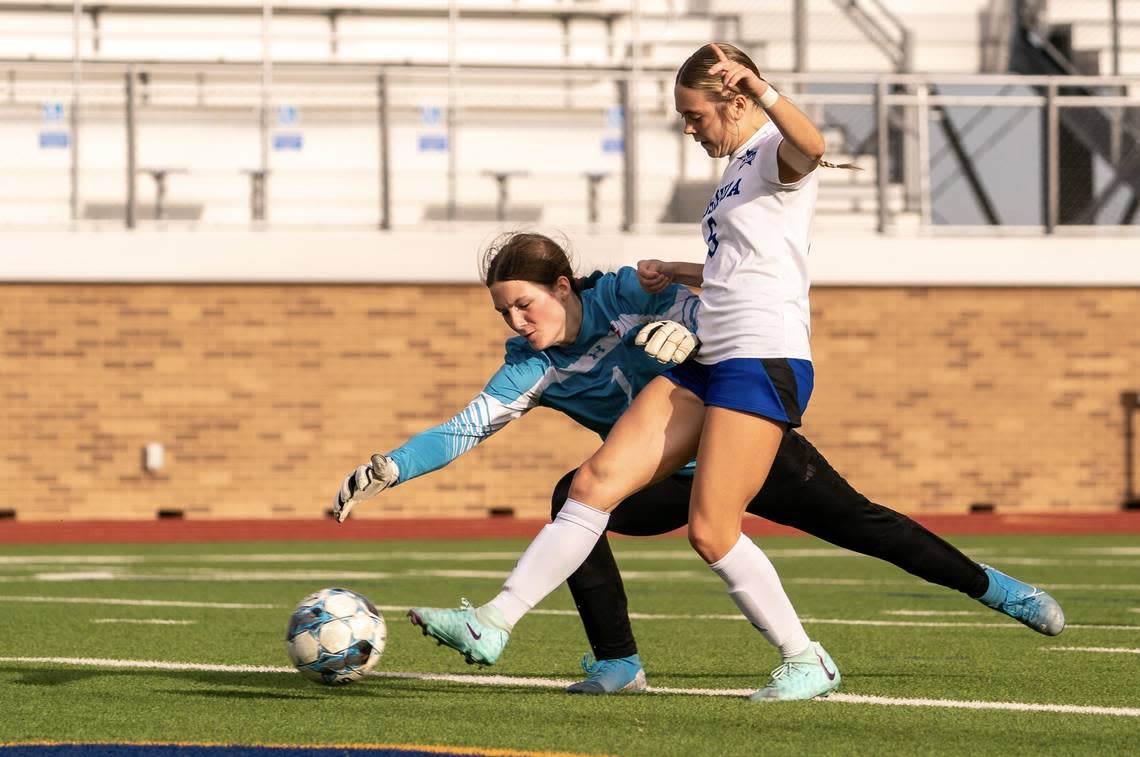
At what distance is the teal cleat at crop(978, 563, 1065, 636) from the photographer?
602cm

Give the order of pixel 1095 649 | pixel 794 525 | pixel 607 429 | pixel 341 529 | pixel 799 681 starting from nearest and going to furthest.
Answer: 1. pixel 799 681
2. pixel 794 525
3. pixel 607 429
4. pixel 1095 649
5. pixel 341 529

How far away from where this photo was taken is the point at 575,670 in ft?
22.0

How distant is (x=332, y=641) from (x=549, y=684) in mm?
832

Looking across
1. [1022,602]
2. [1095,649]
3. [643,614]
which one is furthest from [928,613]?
[1022,602]

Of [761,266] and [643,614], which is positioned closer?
[761,266]

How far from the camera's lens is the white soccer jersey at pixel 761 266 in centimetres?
540

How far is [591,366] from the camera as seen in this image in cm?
588

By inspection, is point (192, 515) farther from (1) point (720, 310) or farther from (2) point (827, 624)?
(1) point (720, 310)

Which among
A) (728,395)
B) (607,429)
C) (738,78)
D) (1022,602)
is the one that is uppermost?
(738,78)

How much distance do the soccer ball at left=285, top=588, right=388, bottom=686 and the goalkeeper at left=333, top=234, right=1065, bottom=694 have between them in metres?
0.60

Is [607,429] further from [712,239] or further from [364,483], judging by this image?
[364,483]

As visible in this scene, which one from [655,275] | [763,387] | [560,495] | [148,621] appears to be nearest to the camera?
[763,387]

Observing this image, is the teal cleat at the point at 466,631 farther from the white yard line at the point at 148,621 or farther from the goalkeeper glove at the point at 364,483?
the white yard line at the point at 148,621

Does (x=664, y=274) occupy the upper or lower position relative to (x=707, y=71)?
lower
